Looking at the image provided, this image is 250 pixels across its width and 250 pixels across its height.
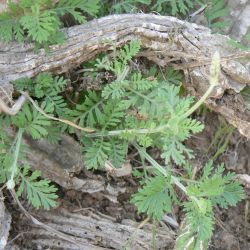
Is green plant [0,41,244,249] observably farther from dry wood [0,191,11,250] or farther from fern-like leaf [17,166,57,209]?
dry wood [0,191,11,250]

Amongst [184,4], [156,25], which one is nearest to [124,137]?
[156,25]

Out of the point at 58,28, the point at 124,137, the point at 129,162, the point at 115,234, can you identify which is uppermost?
the point at 58,28

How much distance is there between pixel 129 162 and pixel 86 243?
0.55m

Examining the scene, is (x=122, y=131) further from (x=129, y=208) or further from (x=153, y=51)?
(x=129, y=208)

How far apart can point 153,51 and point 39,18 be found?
69 cm

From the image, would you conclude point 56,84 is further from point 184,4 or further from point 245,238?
point 245,238

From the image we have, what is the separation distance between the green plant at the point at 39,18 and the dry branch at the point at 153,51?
80 mm

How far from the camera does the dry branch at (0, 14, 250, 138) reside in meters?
2.63

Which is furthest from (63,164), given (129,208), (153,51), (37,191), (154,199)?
(153,51)

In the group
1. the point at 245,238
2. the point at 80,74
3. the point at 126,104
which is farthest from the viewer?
the point at 245,238

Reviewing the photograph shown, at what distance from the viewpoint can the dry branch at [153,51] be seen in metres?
2.63

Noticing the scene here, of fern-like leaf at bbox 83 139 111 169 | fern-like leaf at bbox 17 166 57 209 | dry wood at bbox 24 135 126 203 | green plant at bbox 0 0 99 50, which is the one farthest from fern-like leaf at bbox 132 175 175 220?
green plant at bbox 0 0 99 50

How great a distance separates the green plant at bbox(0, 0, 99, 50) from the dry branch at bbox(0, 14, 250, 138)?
0.26 ft

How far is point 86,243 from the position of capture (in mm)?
2906
